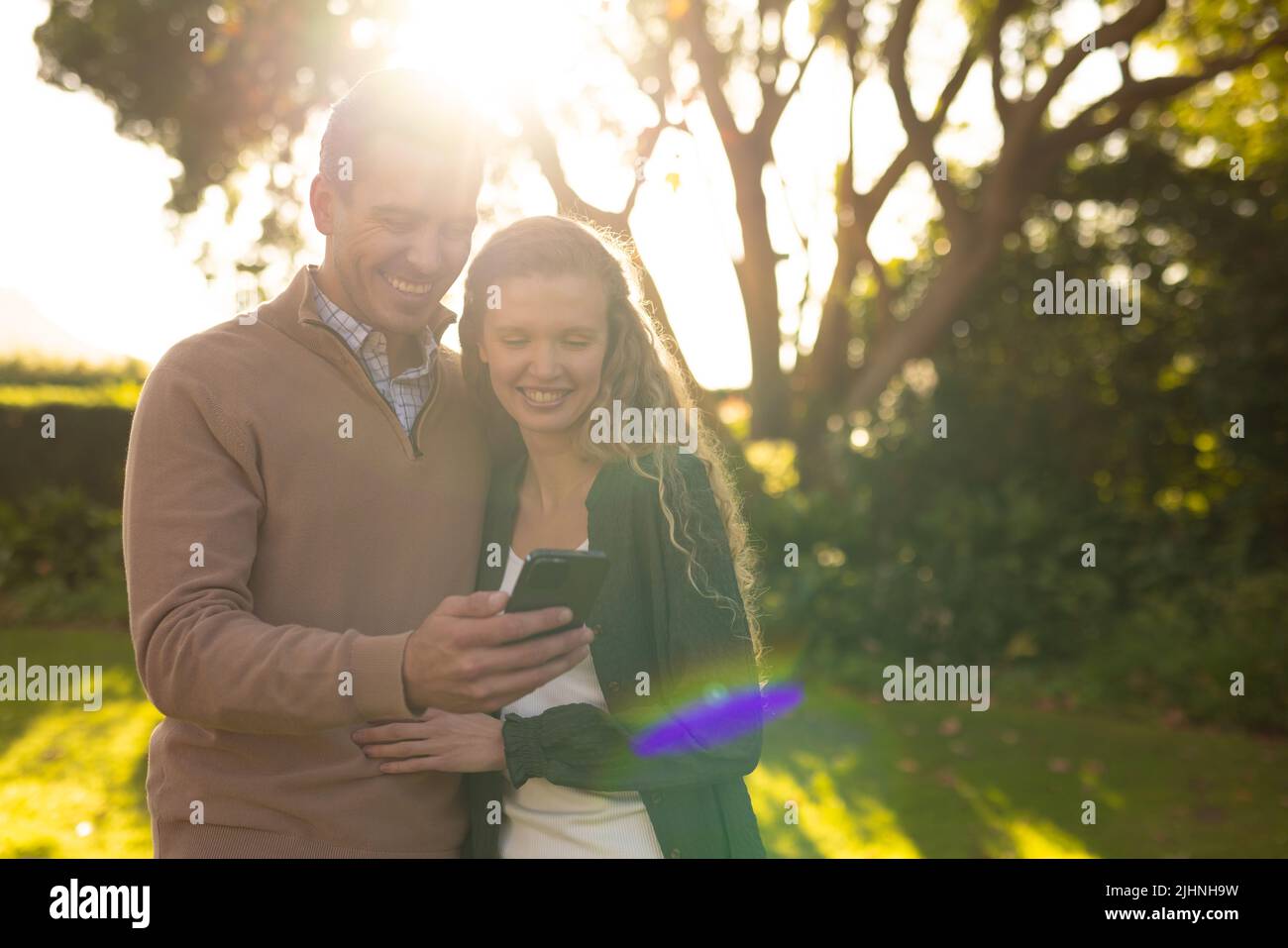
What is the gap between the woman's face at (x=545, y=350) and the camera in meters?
2.78

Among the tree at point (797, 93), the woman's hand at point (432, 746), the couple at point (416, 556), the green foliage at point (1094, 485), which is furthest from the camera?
the tree at point (797, 93)

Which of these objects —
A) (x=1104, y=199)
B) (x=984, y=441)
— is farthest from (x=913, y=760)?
(x=1104, y=199)

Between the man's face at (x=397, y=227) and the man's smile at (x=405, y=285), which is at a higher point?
the man's face at (x=397, y=227)

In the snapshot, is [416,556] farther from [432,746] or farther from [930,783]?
[930,783]

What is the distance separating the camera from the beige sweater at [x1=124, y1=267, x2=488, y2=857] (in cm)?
208

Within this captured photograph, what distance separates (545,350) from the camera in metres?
2.78

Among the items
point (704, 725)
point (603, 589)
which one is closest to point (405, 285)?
point (603, 589)

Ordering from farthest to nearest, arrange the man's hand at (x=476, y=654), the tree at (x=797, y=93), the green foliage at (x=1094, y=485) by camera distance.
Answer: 1. the tree at (x=797, y=93)
2. the green foliage at (x=1094, y=485)
3. the man's hand at (x=476, y=654)

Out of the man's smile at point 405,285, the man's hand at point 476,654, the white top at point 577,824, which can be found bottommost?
the white top at point 577,824

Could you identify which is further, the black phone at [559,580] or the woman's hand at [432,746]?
the woman's hand at [432,746]

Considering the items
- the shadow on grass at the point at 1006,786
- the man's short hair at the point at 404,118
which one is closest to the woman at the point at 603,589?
the man's short hair at the point at 404,118

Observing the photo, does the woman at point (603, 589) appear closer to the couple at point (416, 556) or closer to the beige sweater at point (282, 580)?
the couple at point (416, 556)

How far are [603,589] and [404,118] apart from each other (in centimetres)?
126
